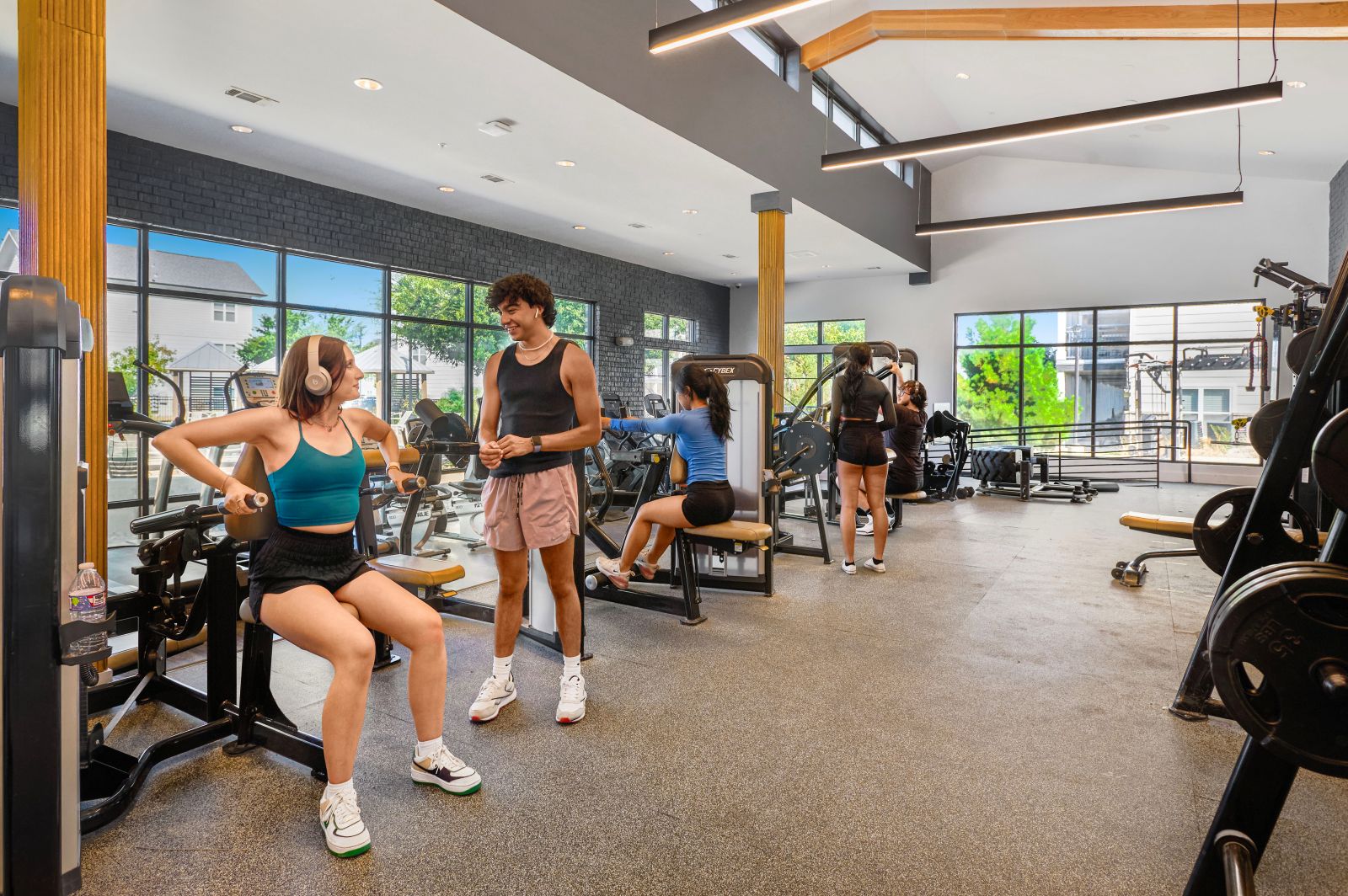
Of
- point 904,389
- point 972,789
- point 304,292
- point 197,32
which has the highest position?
point 197,32

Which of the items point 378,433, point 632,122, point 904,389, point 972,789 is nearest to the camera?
point 972,789

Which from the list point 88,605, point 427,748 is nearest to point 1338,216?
point 427,748

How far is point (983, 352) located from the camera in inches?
504

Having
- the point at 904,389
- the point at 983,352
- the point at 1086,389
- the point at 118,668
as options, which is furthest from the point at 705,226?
the point at 118,668

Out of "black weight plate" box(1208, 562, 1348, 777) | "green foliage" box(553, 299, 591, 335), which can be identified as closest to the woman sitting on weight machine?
"black weight plate" box(1208, 562, 1348, 777)

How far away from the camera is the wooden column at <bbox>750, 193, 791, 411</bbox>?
7.57 meters

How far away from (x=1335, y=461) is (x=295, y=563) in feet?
7.82

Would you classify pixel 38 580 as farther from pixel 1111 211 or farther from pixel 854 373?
pixel 1111 211

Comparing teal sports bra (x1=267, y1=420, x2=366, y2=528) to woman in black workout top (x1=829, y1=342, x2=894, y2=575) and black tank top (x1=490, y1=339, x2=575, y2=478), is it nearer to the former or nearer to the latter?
black tank top (x1=490, y1=339, x2=575, y2=478)

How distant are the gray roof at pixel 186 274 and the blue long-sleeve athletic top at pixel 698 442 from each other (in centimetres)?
502

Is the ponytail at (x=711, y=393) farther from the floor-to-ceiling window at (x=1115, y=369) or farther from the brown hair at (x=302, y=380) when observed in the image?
the floor-to-ceiling window at (x=1115, y=369)

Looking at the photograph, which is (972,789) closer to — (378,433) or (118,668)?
(378,433)

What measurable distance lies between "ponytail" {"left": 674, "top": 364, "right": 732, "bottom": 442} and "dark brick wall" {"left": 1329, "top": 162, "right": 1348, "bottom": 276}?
28.2 feet

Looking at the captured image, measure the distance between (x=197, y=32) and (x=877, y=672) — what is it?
5034 mm
